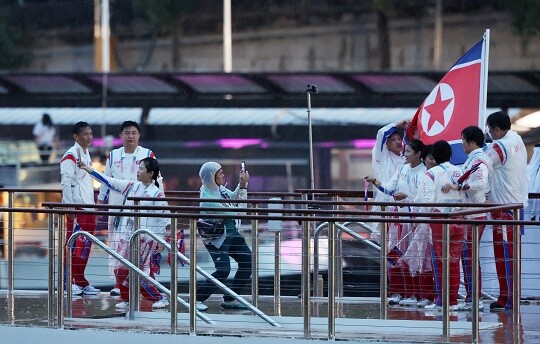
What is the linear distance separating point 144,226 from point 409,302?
7.03 ft

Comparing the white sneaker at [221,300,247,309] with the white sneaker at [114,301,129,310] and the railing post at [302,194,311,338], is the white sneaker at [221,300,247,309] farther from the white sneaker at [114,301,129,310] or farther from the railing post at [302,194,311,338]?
the railing post at [302,194,311,338]

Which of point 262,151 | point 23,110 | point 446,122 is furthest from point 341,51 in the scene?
point 446,122

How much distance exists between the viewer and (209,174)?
10.5m

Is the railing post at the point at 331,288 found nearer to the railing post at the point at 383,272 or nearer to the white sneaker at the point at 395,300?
the railing post at the point at 383,272

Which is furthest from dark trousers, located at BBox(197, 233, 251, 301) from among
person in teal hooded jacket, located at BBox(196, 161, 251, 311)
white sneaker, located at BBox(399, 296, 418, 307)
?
white sneaker, located at BBox(399, 296, 418, 307)

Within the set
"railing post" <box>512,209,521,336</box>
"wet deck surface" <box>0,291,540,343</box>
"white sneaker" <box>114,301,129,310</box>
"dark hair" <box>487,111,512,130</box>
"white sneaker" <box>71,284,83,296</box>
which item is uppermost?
"dark hair" <box>487,111,512,130</box>

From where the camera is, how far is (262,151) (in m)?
26.6

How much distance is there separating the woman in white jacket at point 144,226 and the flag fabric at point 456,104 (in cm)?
244

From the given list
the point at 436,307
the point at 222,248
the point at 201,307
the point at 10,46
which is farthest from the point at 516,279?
the point at 10,46

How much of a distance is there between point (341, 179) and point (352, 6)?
4.53 m

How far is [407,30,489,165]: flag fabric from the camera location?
37.1 ft

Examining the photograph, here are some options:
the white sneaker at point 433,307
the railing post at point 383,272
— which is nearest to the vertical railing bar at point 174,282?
the railing post at point 383,272

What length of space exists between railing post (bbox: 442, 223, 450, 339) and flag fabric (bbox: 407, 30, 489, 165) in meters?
2.65

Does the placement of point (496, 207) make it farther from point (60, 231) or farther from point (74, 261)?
point (74, 261)
